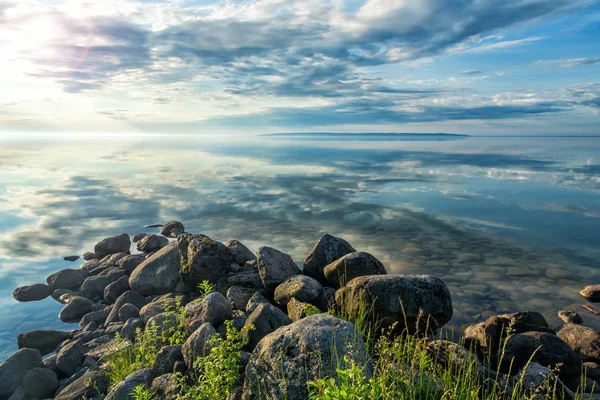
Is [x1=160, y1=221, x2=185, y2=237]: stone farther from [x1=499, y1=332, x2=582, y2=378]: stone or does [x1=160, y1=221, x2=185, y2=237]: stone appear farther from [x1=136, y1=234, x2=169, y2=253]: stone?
[x1=499, y1=332, x2=582, y2=378]: stone

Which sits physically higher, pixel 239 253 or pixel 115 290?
Answer: pixel 239 253

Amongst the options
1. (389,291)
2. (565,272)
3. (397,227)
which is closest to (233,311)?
(389,291)

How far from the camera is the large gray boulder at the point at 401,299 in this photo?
8.59 metres

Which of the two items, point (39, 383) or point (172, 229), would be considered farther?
point (172, 229)

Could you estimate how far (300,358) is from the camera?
5.91m

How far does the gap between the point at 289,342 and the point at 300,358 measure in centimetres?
33

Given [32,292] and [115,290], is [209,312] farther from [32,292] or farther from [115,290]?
[32,292]

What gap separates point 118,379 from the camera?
8.71 metres

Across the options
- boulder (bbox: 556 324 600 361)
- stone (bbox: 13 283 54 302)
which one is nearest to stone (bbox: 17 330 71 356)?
stone (bbox: 13 283 54 302)

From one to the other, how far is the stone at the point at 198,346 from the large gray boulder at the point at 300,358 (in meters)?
1.52

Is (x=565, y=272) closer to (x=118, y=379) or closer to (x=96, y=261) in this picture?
(x=118, y=379)

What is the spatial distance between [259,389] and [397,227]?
71.2ft

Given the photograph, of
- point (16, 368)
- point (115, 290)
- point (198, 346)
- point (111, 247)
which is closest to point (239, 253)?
point (115, 290)

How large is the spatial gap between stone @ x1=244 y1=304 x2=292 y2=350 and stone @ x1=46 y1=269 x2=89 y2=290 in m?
13.6
